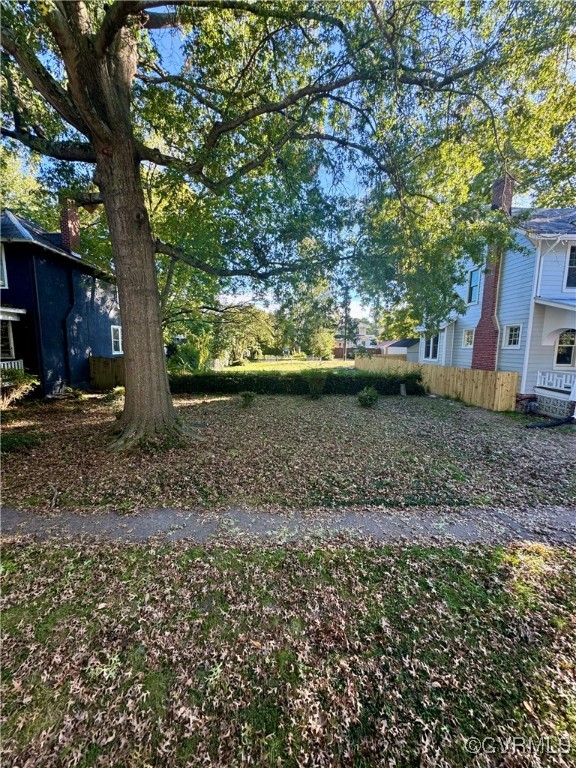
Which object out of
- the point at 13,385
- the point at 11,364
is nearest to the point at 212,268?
the point at 13,385

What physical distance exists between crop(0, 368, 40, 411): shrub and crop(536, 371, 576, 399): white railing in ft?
53.9

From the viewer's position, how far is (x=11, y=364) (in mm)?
10234

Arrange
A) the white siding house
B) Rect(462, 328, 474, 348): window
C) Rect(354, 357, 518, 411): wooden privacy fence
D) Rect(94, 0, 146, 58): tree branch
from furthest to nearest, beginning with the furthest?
Rect(462, 328, 474, 348): window
Rect(354, 357, 518, 411): wooden privacy fence
the white siding house
Rect(94, 0, 146, 58): tree branch

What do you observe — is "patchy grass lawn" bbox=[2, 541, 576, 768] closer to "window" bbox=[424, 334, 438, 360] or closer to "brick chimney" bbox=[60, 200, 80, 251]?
"brick chimney" bbox=[60, 200, 80, 251]

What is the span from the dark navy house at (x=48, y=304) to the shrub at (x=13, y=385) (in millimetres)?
691

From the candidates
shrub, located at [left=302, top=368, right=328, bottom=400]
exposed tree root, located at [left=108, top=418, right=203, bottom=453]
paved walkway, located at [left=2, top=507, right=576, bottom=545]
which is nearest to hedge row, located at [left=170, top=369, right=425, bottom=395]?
shrub, located at [left=302, top=368, right=328, bottom=400]

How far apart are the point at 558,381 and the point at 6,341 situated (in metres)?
18.3

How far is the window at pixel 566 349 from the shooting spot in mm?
10859

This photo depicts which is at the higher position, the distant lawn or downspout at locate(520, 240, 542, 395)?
downspout at locate(520, 240, 542, 395)

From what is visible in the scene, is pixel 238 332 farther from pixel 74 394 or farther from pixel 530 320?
pixel 530 320

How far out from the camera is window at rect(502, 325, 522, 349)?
1161 cm

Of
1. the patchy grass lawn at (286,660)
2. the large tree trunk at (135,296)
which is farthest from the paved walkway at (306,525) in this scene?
the large tree trunk at (135,296)

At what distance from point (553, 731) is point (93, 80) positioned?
8.90 metres

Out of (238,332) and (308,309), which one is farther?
(238,332)
